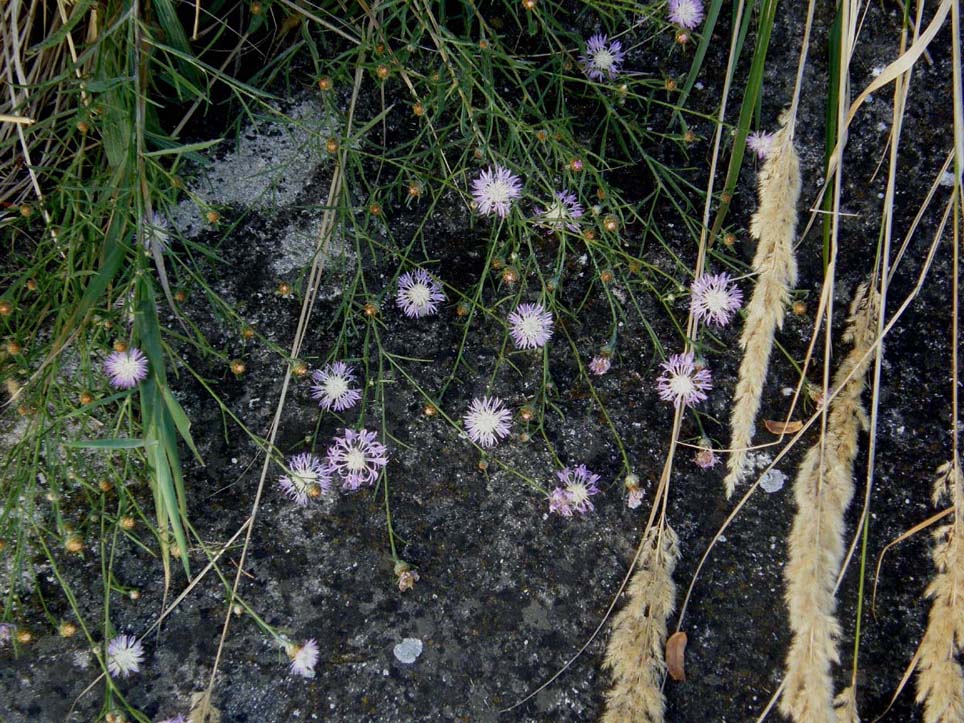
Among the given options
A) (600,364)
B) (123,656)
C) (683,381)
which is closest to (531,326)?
(600,364)

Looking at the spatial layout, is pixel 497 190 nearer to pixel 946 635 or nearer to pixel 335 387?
pixel 335 387

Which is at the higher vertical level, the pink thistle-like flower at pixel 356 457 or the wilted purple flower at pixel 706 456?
the wilted purple flower at pixel 706 456

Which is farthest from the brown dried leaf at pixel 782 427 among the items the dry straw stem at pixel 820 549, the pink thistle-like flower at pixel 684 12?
the pink thistle-like flower at pixel 684 12

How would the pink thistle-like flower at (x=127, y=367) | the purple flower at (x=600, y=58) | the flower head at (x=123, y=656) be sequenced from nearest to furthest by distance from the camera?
the pink thistle-like flower at (x=127, y=367), the flower head at (x=123, y=656), the purple flower at (x=600, y=58)

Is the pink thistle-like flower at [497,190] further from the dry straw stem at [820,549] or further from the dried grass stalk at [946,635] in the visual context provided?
the dried grass stalk at [946,635]

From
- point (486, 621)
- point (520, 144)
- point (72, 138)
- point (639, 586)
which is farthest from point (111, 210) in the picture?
point (639, 586)

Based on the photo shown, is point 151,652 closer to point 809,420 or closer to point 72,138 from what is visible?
point 72,138

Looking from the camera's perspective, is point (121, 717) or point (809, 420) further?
point (809, 420)
